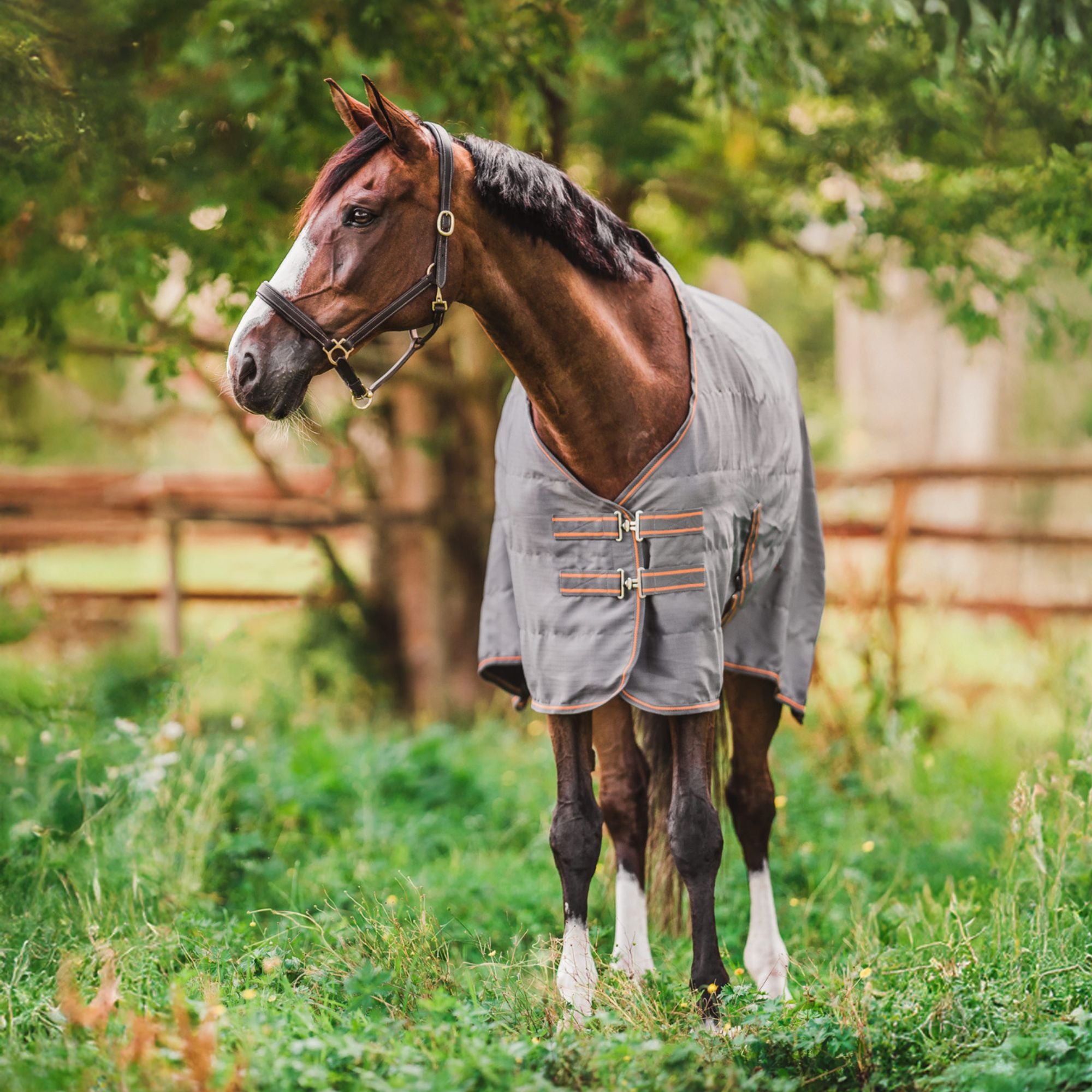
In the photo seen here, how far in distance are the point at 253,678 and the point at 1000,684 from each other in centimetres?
466

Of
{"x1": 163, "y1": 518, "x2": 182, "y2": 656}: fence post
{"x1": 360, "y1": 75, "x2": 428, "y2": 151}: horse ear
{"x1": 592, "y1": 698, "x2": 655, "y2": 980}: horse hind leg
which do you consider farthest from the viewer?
{"x1": 163, "y1": 518, "x2": 182, "y2": 656}: fence post

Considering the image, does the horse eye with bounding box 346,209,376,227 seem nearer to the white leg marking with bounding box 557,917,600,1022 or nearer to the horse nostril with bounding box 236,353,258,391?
the horse nostril with bounding box 236,353,258,391

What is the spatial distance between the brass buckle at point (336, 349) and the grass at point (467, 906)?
143cm

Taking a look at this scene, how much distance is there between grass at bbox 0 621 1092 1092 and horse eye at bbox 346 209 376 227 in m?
1.73

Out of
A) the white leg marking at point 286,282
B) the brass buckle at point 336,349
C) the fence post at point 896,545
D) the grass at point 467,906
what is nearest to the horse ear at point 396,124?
the white leg marking at point 286,282

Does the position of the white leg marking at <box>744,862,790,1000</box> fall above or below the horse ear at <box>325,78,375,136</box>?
below

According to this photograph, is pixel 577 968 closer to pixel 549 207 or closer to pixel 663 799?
pixel 663 799

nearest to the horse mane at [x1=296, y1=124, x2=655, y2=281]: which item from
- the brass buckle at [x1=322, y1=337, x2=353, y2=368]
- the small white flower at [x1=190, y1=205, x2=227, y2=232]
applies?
the brass buckle at [x1=322, y1=337, x2=353, y2=368]

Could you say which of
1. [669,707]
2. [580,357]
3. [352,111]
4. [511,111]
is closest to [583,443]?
[580,357]

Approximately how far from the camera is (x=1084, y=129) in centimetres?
424

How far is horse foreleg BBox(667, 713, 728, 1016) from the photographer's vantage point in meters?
2.83

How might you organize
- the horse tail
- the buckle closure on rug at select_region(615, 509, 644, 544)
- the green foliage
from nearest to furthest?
the buckle closure on rug at select_region(615, 509, 644, 544) → the horse tail → the green foliage

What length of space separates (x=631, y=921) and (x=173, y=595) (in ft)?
15.1

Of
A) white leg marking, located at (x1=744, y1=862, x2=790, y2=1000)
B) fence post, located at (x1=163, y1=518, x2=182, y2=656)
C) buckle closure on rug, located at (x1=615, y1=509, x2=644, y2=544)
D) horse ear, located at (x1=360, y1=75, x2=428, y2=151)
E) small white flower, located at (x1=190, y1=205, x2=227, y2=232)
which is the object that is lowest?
white leg marking, located at (x1=744, y1=862, x2=790, y2=1000)
